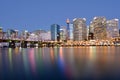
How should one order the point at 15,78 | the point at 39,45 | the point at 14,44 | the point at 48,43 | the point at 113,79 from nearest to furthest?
1. the point at 113,79
2. the point at 15,78
3. the point at 14,44
4. the point at 39,45
5. the point at 48,43

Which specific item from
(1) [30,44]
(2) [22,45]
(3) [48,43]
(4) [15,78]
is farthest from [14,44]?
(4) [15,78]

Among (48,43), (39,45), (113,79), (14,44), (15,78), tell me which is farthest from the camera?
(48,43)

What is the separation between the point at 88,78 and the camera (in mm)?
17828

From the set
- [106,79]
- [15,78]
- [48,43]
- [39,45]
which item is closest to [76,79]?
[106,79]

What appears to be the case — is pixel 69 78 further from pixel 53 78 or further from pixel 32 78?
pixel 32 78

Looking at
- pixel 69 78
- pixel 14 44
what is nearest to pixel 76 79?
pixel 69 78

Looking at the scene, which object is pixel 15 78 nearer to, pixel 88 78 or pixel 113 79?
pixel 88 78

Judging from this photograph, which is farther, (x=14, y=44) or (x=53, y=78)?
(x=14, y=44)

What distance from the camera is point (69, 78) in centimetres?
1814

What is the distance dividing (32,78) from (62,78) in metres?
2.06

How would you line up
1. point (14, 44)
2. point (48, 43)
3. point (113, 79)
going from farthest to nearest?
point (48, 43), point (14, 44), point (113, 79)

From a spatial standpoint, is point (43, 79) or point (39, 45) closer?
point (43, 79)

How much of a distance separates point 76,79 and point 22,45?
146078 mm

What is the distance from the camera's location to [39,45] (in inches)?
7092
